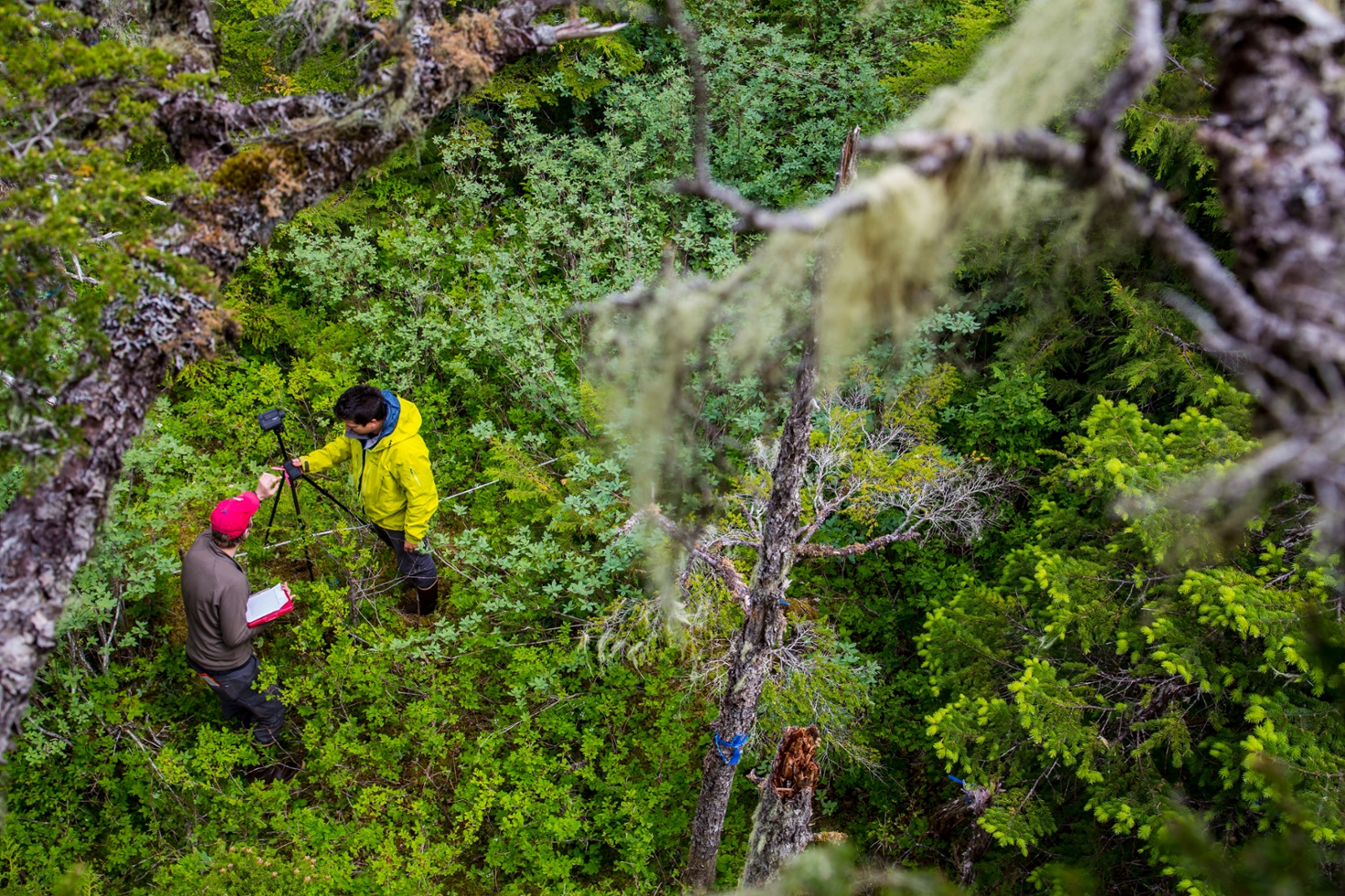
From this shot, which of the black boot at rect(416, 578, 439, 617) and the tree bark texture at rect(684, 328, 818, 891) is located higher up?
the tree bark texture at rect(684, 328, 818, 891)

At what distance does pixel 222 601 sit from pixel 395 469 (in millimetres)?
1359

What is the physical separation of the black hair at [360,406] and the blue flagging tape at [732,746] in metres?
3.10

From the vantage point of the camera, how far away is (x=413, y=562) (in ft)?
19.8

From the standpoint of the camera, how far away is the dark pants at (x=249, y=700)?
508 cm

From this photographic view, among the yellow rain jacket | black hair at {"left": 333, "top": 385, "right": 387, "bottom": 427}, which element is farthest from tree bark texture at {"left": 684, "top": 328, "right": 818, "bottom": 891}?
black hair at {"left": 333, "top": 385, "right": 387, "bottom": 427}

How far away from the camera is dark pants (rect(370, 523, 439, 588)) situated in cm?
601

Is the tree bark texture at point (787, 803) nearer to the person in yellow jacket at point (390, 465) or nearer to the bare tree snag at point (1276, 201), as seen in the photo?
the person in yellow jacket at point (390, 465)

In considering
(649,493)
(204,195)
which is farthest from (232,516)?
(649,493)

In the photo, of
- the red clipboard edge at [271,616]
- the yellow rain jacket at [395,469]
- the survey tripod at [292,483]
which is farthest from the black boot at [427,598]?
the red clipboard edge at [271,616]

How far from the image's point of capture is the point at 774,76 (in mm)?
9016

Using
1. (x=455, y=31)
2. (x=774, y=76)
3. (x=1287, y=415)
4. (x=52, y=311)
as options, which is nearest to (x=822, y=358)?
(x=1287, y=415)

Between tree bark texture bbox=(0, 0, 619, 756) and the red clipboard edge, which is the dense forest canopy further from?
the red clipboard edge

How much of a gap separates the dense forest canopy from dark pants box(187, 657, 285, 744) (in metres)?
0.17

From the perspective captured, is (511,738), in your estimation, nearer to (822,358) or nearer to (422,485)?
(422,485)
